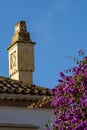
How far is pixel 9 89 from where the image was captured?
59.1 feet

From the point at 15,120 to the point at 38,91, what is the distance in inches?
40.1

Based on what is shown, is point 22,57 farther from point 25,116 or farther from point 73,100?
point 73,100

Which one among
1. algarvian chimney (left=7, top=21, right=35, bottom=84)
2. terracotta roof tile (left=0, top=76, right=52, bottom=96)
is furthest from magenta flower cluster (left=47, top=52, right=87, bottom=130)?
algarvian chimney (left=7, top=21, right=35, bottom=84)

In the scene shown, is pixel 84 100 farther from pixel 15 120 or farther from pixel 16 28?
pixel 16 28

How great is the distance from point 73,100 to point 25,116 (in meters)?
4.49

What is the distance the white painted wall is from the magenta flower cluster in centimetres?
373

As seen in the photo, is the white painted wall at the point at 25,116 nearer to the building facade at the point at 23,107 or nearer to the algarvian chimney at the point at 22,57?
the building facade at the point at 23,107

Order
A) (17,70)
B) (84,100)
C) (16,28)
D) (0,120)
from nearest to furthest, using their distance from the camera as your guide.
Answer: (84,100) < (0,120) < (17,70) < (16,28)

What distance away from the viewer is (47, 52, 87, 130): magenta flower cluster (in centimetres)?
1369

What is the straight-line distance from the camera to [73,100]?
1395 cm

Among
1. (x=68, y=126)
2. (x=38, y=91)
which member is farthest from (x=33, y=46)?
(x=68, y=126)

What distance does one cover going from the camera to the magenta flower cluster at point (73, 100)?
1369 centimetres

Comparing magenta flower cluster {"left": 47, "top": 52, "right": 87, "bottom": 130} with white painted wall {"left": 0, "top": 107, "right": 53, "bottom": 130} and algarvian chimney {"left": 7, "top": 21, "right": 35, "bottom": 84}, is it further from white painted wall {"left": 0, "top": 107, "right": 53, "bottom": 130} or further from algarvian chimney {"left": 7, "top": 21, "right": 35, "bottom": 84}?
algarvian chimney {"left": 7, "top": 21, "right": 35, "bottom": 84}

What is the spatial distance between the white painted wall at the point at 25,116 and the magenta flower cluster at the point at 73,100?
373cm
